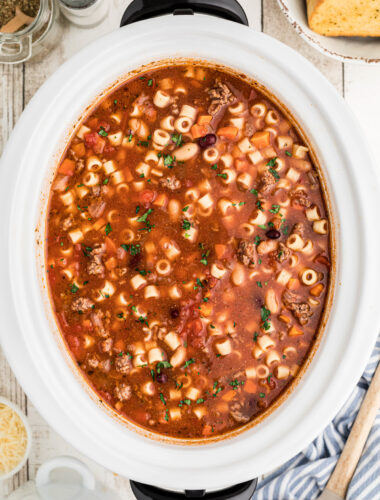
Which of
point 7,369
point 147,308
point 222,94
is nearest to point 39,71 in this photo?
point 222,94

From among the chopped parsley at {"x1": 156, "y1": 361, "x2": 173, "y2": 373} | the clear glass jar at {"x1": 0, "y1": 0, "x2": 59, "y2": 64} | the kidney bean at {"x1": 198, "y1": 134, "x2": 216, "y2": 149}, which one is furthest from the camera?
the clear glass jar at {"x1": 0, "y1": 0, "x2": 59, "y2": 64}

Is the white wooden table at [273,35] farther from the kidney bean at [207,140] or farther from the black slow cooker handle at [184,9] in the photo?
the kidney bean at [207,140]

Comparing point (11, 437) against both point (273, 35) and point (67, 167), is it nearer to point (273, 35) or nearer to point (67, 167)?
point (67, 167)

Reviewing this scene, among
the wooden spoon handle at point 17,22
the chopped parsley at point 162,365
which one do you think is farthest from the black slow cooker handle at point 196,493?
the wooden spoon handle at point 17,22

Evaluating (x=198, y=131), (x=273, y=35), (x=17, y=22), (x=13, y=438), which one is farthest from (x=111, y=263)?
(x=273, y=35)

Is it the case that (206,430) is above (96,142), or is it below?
below

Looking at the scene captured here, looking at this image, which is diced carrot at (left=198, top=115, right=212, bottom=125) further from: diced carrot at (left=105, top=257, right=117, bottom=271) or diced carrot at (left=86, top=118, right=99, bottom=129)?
diced carrot at (left=105, top=257, right=117, bottom=271)

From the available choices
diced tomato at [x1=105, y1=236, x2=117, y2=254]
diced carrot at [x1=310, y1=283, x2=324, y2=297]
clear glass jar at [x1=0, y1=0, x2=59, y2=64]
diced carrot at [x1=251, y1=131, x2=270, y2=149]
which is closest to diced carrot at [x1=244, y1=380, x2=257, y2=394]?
diced carrot at [x1=310, y1=283, x2=324, y2=297]
